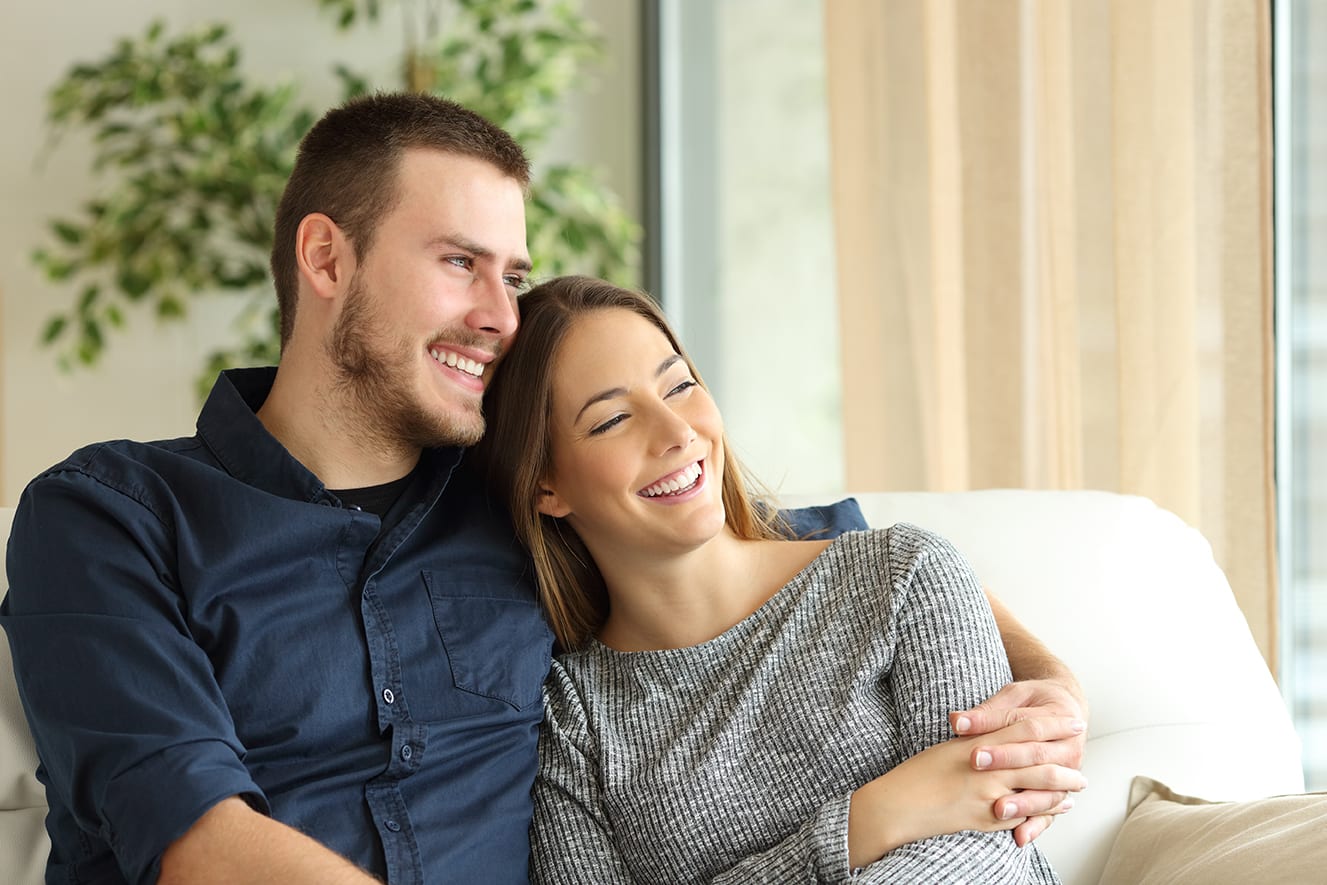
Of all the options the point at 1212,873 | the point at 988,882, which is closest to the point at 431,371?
the point at 988,882

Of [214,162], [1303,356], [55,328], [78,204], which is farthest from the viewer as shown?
[78,204]

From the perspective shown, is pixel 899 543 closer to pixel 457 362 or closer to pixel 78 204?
pixel 457 362

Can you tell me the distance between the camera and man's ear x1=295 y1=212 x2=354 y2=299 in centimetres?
162

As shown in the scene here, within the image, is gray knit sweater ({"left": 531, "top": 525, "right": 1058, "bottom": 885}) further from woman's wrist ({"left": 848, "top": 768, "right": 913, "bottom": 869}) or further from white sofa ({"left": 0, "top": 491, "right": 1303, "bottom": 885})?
white sofa ({"left": 0, "top": 491, "right": 1303, "bottom": 885})

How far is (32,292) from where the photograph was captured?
151 inches

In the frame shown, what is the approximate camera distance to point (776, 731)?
4.81ft

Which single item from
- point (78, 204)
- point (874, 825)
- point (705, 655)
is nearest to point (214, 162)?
point (78, 204)

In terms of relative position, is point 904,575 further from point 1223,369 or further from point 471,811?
point 1223,369

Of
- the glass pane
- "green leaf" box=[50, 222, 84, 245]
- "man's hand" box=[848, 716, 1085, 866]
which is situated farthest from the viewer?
"green leaf" box=[50, 222, 84, 245]

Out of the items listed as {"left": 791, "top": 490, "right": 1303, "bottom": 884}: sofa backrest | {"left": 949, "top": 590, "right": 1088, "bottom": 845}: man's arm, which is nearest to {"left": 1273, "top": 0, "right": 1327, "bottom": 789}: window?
{"left": 791, "top": 490, "right": 1303, "bottom": 884}: sofa backrest

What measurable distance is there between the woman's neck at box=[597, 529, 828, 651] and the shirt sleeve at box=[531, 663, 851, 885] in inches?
4.6

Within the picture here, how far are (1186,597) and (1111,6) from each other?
1046mm

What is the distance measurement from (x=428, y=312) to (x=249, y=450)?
258mm

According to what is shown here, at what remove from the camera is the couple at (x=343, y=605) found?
49.0 inches
